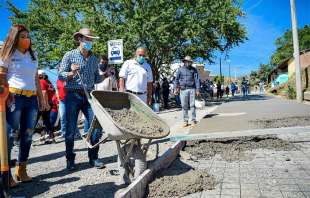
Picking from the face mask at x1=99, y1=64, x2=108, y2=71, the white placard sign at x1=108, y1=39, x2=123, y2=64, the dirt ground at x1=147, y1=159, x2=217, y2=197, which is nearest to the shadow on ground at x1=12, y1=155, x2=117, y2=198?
the dirt ground at x1=147, y1=159, x2=217, y2=197

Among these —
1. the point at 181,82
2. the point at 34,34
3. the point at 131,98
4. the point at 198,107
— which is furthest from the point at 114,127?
the point at 34,34

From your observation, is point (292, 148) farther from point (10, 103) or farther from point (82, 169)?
point (10, 103)

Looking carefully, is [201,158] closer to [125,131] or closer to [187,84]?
[125,131]

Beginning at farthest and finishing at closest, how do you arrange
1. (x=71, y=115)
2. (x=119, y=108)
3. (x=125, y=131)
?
(x=71, y=115) → (x=119, y=108) → (x=125, y=131)

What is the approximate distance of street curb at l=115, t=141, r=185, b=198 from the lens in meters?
3.93

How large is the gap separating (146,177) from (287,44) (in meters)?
113

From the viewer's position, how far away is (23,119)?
206 inches

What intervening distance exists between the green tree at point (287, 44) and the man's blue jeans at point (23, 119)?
102 meters

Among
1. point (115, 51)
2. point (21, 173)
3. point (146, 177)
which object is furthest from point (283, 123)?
point (21, 173)

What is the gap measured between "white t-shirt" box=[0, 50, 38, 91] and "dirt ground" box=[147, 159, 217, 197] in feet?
7.00

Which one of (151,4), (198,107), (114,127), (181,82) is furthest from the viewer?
(151,4)

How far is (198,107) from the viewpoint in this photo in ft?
68.1

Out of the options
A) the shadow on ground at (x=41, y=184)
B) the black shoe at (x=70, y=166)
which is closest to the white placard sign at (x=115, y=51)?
the shadow on ground at (x=41, y=184)

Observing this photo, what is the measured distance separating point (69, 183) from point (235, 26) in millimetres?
24887
